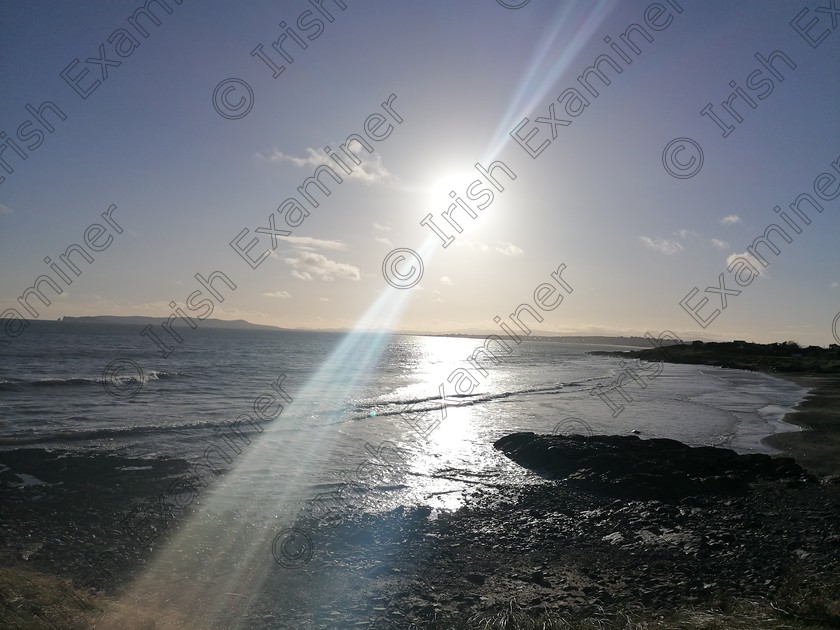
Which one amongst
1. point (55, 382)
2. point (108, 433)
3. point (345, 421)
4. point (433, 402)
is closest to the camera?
point (108, 433)

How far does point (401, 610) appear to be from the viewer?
25.5 feet

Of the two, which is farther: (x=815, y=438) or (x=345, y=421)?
(x=345, y=421)

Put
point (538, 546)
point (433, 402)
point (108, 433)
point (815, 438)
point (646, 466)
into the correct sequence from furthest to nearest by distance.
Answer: point (433, 402) < point (815, 438) < point (108, 433) < point (646, 466) < point (538, 546)

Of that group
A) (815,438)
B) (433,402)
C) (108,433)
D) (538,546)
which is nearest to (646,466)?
(538,546)

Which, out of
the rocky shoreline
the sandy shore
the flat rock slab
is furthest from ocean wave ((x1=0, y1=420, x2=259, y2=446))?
the sandy shore

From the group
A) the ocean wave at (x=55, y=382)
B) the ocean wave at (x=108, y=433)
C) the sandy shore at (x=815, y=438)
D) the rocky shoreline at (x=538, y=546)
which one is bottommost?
the ocean wave at (x=55, y=382)

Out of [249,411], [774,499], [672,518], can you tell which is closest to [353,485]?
[672,518]

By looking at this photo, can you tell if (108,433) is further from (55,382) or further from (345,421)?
(55,382)

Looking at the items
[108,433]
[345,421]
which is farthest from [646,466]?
[108,433]

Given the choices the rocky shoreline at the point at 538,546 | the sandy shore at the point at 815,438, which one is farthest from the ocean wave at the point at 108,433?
the sandy shore at the point at 815,438

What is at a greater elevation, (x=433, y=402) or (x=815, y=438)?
(x=815, y=438)

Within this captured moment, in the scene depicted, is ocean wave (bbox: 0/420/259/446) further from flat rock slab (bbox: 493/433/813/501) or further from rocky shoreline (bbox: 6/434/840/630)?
flat rock slab (bbox: 493/433/813/501)

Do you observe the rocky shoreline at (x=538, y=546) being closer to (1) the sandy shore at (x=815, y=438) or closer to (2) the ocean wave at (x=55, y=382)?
(1) the sandy shore at (x=815, y=438)

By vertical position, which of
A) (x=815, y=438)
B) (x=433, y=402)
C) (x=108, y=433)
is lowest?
(x=108, y=433)
